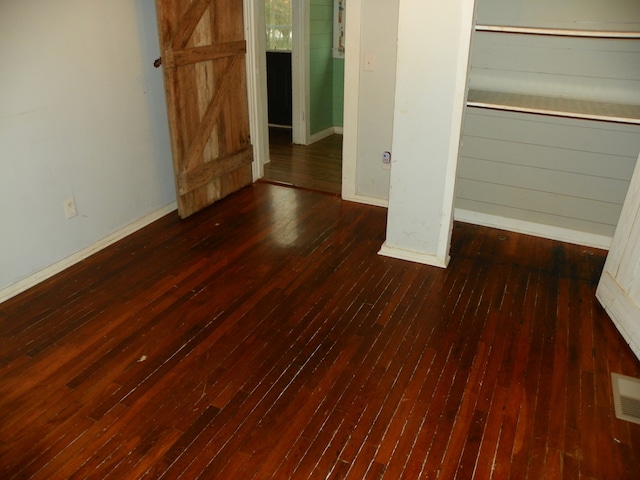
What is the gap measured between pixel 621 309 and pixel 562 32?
1553mm

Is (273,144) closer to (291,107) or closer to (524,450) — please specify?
(291,107)

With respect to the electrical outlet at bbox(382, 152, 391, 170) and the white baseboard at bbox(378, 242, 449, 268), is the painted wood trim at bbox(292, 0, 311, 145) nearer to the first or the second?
the electrical outlet at bbox(382, 152, 391, 170)

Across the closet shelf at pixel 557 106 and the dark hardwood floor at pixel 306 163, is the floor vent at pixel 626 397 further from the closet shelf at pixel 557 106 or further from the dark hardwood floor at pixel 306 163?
the dark hardwood floor at pixel 306 163

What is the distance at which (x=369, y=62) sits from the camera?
153 inches

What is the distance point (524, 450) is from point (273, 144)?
4.56 m

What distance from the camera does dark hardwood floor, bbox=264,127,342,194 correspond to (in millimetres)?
4816

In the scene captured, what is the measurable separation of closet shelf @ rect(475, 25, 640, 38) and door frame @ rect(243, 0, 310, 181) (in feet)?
6.28

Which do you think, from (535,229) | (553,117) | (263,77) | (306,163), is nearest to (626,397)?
(535,229)

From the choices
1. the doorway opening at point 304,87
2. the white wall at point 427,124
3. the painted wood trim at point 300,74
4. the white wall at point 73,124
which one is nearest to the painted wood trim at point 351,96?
the doorway opening at point 304,87

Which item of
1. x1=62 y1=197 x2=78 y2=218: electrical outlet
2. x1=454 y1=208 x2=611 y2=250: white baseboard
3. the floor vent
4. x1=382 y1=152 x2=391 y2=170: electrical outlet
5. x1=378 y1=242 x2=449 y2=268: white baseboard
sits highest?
x1=382 y1=152 x2=391 y2=170: electrical outlet

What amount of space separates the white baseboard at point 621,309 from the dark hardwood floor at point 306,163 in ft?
7.45

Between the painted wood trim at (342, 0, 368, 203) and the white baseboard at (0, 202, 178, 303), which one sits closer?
the white baseboard at (0, 202, 178, 303)

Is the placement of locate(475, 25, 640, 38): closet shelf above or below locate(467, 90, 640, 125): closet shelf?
above

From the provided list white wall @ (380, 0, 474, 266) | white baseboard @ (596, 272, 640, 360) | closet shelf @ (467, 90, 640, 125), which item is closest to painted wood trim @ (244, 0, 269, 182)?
white wall @ (380, 0, 474, 266)
